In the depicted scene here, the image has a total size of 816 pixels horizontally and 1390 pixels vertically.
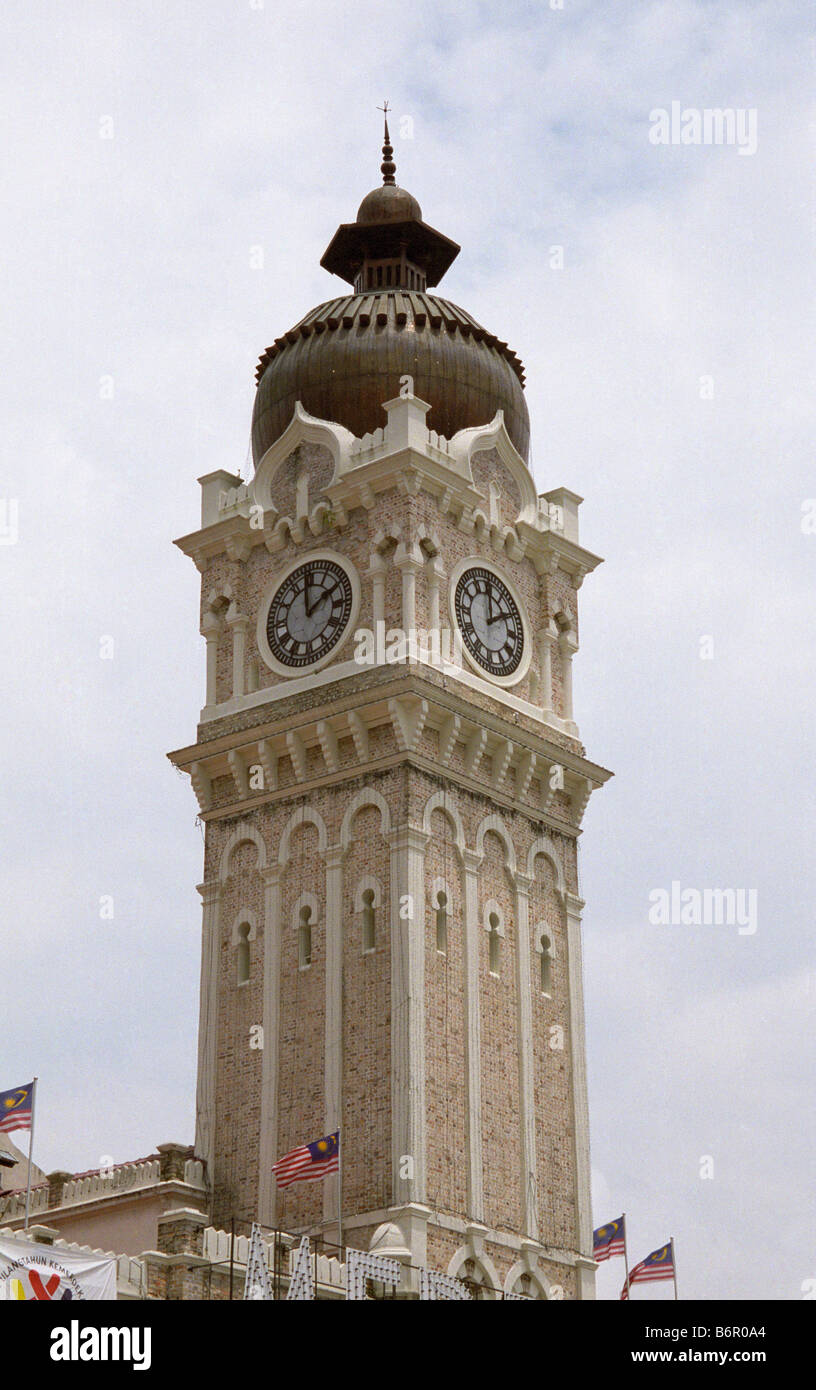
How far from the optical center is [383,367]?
72.2m

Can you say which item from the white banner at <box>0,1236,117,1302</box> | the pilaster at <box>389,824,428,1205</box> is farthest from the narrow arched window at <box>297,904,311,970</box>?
the white banner at <box>0,1236,117,1302</box>

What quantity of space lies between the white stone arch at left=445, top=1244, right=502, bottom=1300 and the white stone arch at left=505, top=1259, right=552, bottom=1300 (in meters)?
0.50

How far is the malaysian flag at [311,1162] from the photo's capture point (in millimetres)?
59906

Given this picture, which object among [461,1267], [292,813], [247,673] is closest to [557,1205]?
[461,1267]

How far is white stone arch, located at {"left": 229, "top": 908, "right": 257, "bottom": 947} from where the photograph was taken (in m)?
68.1

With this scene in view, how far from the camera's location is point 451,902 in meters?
66.0

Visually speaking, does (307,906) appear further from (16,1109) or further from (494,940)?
(16,1109)

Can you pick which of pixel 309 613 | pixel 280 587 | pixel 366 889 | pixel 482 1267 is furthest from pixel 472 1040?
pixel 280 587

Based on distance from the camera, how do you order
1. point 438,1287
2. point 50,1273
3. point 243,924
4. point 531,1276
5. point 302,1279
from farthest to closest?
point 243,924
point 531,1276
point 438,1287
point 302,1279
point 50,1273

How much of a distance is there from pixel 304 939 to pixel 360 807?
400 cm

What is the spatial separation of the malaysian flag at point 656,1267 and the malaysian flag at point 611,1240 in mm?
1801
